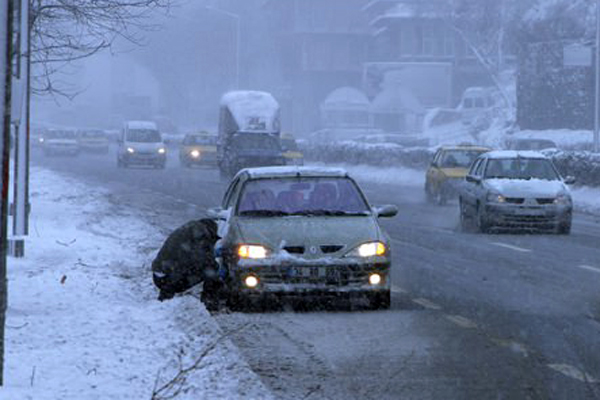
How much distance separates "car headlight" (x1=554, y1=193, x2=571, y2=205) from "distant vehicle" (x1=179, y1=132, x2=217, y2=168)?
37431mm

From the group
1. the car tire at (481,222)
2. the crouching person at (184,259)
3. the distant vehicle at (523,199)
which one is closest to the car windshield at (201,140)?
the distant vehicle at (523,199)

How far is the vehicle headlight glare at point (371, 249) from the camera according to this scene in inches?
482

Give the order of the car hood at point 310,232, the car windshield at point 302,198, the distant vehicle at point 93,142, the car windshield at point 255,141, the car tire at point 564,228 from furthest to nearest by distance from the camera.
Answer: the distant vehicle at point 93,142, the car windshield at point 255,141, the car tire at point 564,228, the car windshield at point 302,198, the car hood at point 310,232

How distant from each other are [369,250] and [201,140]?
158 ft

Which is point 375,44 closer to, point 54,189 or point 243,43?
point 243,43

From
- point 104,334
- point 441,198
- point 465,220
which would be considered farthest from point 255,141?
point 104,334

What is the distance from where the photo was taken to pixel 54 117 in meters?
136

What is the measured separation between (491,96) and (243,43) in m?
35.3

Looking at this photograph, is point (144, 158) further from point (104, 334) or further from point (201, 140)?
point (104, 334)

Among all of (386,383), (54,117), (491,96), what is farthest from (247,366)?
(54,117)

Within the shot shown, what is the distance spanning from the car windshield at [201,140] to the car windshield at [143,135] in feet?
10.7

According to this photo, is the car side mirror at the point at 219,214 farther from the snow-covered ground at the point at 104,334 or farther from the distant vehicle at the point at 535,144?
the distant vehicle at the point at 535,144

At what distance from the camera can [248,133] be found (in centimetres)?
4600

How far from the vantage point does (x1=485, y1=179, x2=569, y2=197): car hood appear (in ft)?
73.8
